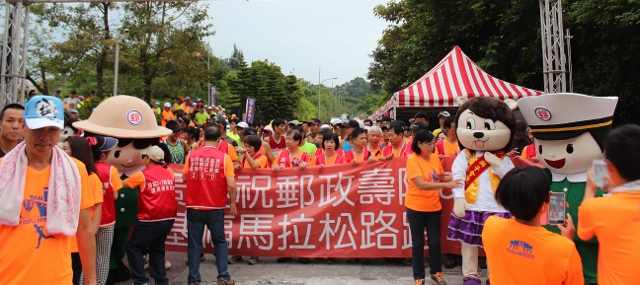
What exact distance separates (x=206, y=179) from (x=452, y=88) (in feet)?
23.5

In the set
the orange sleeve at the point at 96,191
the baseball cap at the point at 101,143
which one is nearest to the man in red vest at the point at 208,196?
the baseball cap at the point at 101,143

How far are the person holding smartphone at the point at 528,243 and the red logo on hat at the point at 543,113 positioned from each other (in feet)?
6.82

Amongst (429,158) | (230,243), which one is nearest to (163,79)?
(230,243)

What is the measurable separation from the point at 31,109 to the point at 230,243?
4007 mm

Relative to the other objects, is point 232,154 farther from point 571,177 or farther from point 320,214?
point 571,177

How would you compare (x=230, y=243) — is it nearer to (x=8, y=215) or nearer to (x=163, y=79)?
(x=8, y=215)

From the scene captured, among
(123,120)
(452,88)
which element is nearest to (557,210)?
(123,120)

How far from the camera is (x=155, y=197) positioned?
5.02m

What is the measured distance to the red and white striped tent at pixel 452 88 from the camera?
34.3 feet

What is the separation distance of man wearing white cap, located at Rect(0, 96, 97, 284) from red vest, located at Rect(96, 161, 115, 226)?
6.57 ft

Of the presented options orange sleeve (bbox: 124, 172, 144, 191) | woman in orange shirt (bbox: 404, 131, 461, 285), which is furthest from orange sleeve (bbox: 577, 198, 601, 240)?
orange sleeve (bbox: 124, 172, 144, 191)

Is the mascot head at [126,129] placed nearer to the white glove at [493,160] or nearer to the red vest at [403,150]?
the red vest at [403,150]

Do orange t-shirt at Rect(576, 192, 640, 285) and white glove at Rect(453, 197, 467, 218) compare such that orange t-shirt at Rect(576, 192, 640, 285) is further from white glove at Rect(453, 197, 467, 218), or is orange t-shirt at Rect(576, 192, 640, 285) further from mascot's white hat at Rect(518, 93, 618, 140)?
white glove at Rect(453, 197, 467, 218)

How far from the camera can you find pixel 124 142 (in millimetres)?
5203
